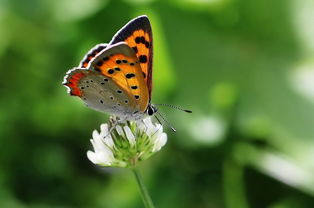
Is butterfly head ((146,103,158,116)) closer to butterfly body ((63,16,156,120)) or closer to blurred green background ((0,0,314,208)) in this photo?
butterfly body ((63,16,156,120))

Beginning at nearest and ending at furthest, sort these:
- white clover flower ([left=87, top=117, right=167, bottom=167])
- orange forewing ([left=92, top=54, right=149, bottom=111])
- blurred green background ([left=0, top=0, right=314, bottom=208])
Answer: white clover flower ([left=87, top=117, right=167, bottom=167])
orange forewing ([left=92, top=54, right=149, bottom=111])
blurred green background ([left=0, top=0, right=314, bottom=208])

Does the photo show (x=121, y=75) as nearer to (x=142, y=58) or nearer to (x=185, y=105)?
(x=142, y=58)

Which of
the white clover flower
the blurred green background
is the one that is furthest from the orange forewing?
the blurred green background

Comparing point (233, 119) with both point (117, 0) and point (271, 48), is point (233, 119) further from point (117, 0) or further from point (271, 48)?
point (117, 0)

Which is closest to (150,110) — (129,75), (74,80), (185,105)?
(129,75)

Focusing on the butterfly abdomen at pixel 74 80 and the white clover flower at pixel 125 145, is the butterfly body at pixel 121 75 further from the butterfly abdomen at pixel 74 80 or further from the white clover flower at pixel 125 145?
the white clover flower at pixel 125 145

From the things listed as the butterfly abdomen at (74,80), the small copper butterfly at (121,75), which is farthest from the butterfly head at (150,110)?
the butterfly abdomen at (74,80)

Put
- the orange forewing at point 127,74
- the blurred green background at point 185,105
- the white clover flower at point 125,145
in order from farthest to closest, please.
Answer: the blurred green background at point 185,105 → the orange forewing at point 127,74 → the white clover flower at point 125,145
